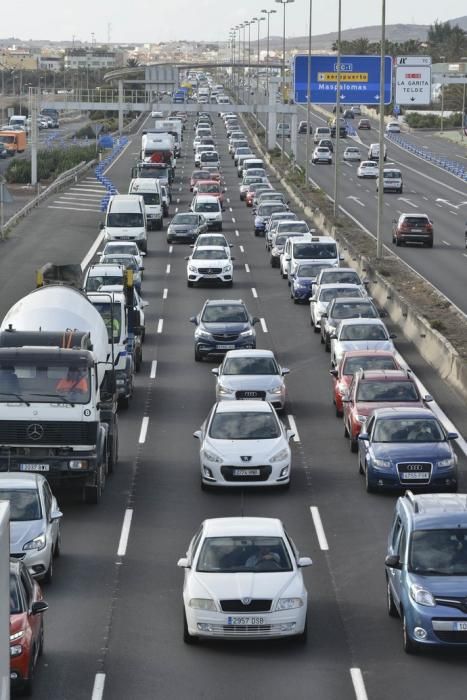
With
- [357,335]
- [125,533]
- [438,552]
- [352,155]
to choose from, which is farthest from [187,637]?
[352,155]

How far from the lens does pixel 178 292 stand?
172 feet

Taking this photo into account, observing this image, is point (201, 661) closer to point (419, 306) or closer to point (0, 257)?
point (419, 306)

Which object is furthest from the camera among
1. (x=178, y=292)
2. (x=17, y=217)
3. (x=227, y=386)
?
(x=17, y=217)

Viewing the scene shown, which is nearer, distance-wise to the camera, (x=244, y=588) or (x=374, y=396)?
(x=244, y=588)

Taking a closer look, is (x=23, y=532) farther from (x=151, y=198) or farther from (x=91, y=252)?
(x=151, y=198)

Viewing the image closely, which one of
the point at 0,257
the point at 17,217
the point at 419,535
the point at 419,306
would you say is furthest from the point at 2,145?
A: the point at 419,535

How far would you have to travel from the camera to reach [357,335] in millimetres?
36844

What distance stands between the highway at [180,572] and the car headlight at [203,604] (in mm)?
512

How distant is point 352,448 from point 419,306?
16.8 m

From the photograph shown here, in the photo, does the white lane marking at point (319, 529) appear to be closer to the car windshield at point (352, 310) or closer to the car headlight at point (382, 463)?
the car headlight at point (382, 463)

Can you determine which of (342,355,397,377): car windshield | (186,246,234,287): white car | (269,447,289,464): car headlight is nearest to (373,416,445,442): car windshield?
(269,447,289,464): car headlight

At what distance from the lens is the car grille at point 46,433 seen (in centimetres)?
2414

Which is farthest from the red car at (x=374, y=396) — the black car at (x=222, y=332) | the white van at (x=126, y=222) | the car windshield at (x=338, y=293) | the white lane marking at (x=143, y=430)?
the white van at (x=126, y=222)

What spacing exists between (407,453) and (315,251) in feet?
90.5
